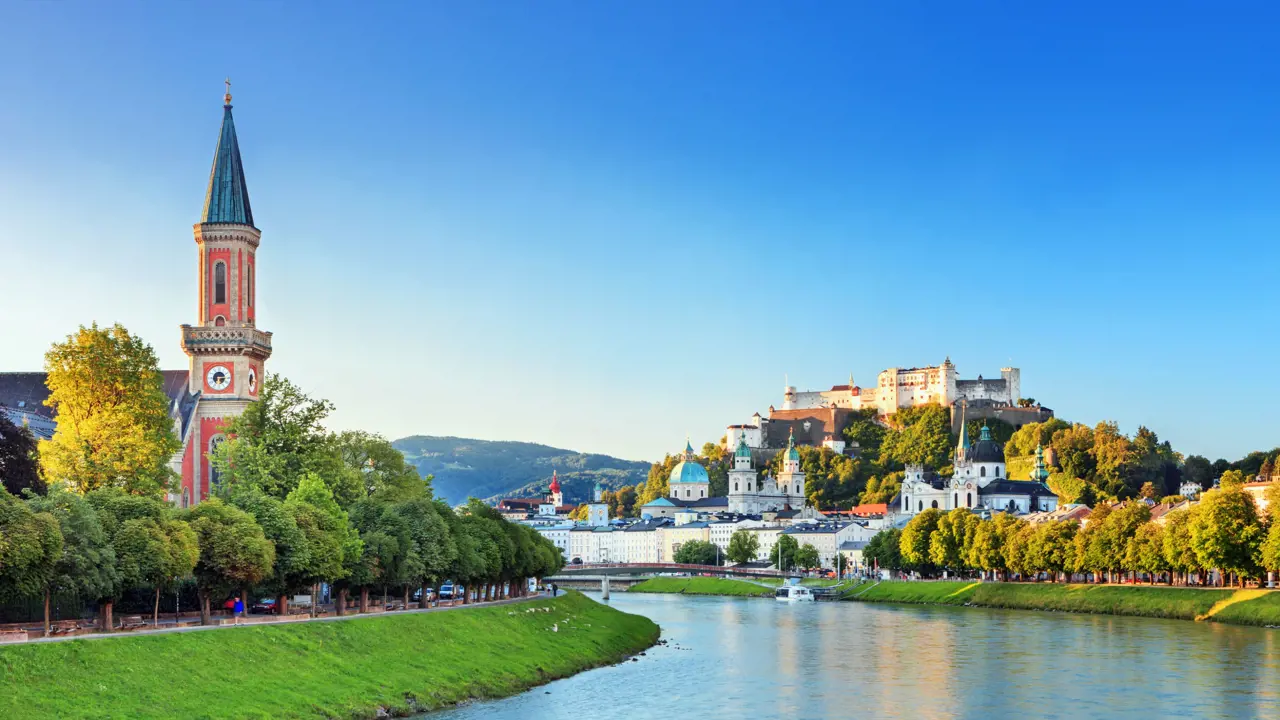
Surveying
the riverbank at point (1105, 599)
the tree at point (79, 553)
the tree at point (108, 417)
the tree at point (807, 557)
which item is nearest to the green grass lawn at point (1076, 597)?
the riverbank at point (1105, 599)

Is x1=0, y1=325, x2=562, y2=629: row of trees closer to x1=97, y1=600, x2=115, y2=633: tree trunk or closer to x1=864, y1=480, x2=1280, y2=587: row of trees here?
x1=97, y1=600, x2=115, y2=633: tree trunk

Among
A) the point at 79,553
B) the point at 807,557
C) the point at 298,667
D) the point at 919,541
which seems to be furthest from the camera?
the point at 807,557

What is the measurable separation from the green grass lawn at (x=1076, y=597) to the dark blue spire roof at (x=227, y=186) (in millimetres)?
59607

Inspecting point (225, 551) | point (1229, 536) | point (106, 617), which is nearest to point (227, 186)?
point (225, 551)

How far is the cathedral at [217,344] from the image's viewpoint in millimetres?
75875

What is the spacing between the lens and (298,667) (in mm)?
46812

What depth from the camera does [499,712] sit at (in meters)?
49.8

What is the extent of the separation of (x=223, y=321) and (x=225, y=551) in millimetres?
28861

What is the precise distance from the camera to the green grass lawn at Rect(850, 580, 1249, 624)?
92812 mm

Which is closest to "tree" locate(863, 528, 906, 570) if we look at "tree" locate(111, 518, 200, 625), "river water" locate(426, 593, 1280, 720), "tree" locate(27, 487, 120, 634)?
"river water" locate(426, 593, 1280, 720)

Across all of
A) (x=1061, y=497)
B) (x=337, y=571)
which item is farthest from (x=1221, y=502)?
(x=1061, y=497)

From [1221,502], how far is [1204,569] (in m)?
4.79

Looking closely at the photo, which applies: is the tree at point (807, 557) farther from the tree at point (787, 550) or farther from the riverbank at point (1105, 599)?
the riverbank at point (1105, 599)

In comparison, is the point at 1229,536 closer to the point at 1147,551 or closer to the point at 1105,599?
the point at 1147,551
